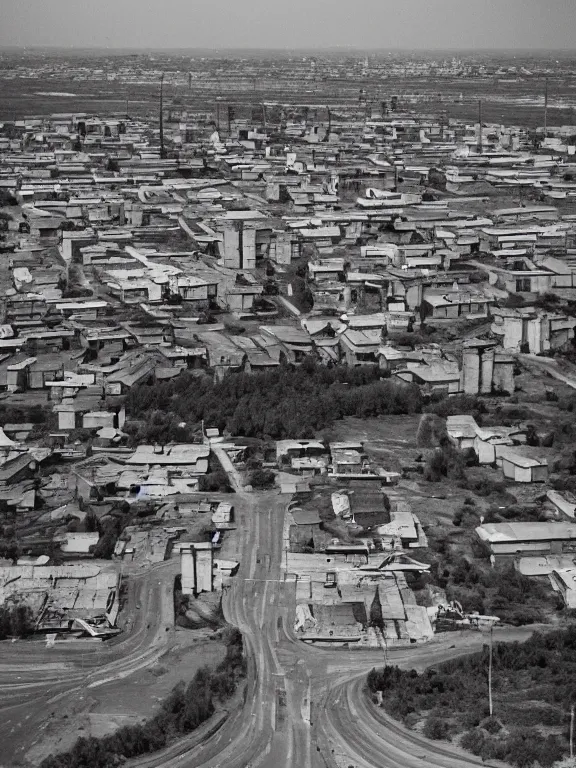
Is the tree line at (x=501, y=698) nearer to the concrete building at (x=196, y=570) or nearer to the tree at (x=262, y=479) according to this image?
the concrete building at (x=196, y=570)

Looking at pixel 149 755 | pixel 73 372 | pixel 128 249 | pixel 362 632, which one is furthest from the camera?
pixel 128 249

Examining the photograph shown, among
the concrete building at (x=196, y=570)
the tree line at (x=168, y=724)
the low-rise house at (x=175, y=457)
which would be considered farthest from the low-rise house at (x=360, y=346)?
the tree line at (x=168, y=724)

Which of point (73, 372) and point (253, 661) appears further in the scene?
point (73, 372)

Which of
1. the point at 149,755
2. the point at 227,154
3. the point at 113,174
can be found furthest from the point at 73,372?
the point at 227,154

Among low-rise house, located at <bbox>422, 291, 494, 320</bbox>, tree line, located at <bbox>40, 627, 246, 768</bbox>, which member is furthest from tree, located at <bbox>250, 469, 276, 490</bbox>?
low-rise house, located at <bbox>422, 291, 494, 320</bbox>

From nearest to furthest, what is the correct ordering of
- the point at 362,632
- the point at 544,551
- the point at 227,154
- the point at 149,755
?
1. the point at 149,755
2. the point at 362,632
3. the point at 544,551
4. the point at 227,154

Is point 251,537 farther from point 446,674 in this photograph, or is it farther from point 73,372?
point 73,372

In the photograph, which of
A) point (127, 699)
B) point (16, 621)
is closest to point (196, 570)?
point (16, 621)
